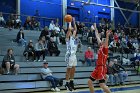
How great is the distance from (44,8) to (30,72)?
11350 mm

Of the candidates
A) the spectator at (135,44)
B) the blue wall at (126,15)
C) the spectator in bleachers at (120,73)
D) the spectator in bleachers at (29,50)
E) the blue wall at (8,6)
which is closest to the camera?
the spectator in bleachers at (29,50)

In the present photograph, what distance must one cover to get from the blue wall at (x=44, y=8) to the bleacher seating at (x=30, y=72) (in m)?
4.63

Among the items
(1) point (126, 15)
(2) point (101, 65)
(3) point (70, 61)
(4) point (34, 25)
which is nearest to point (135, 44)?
(1) point (126, 15)

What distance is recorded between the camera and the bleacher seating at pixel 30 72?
14.0 metres

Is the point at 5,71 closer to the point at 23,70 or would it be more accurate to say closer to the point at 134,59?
the point at 23,70

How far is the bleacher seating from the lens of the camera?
1396 centimetres

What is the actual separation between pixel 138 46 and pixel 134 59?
3.52 metres

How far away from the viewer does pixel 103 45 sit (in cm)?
912

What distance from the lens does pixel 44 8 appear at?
26.0m

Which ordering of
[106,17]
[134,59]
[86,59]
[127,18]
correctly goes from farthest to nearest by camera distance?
[127,18], [106,17], [134,59], [86,59]

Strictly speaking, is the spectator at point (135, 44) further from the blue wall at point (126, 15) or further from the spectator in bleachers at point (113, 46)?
the blue wall at point (126, 15)

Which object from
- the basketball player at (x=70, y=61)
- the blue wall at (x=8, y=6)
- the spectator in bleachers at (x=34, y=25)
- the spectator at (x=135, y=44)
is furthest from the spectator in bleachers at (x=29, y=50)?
the spectator at (x=135, y=44)

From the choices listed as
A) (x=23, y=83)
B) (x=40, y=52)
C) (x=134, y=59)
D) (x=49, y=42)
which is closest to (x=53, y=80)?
(x=23, y=83)

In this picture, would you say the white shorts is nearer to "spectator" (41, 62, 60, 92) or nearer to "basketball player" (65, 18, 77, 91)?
"basketball player" (65, 18, 77, 91)
